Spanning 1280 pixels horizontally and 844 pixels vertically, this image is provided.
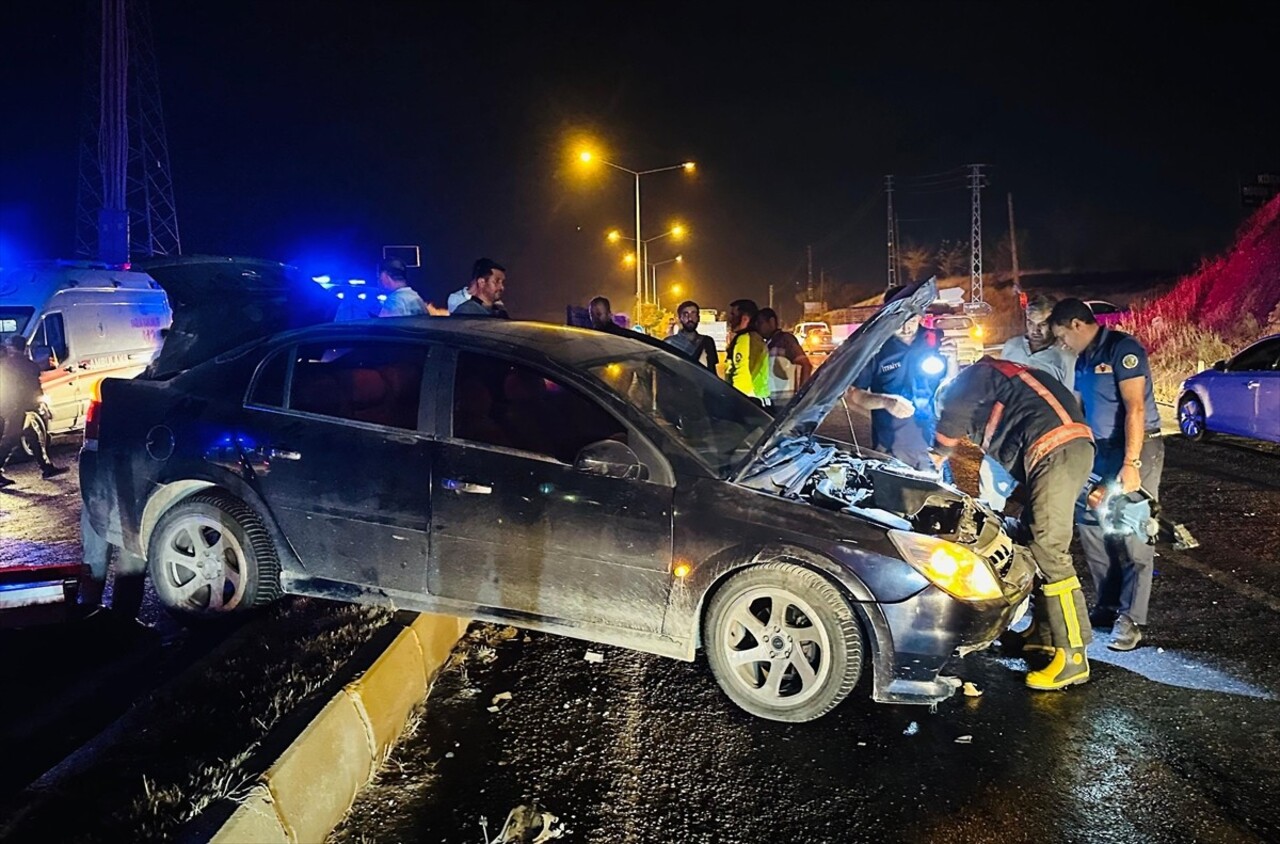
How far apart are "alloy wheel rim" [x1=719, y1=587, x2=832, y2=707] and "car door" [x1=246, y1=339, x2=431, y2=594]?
58.3 inches

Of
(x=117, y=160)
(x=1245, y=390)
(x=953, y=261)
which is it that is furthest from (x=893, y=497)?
(x=953, y=261)

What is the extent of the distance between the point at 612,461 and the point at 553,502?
354 mm

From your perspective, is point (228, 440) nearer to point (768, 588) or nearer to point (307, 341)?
point (307, 341)

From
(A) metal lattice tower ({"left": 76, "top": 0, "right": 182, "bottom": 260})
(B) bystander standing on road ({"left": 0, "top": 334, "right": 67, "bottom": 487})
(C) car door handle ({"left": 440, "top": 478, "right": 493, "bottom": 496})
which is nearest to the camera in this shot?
(C) car door handle ({"left": 440, "top": 478, "right": 493, "bottom": 496})

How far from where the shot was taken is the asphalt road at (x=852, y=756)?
3.03 m

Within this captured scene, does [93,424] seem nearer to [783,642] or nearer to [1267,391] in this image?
[783,642]

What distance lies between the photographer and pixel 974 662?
4441 millimetres

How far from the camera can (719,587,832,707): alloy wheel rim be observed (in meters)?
3.69

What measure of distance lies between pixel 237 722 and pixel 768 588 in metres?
2.15

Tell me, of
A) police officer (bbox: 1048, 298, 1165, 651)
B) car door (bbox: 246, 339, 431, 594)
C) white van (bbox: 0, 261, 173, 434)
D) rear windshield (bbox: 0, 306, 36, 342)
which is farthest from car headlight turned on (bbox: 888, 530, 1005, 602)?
rear windshield (bbox: 0, 306, 36, 342)

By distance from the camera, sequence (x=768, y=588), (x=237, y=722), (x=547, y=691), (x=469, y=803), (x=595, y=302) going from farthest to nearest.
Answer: (x=595, y=302) → (x=547, y=691) → (x=768, y=588) → (x=237, y=722) → (x=469, y=803)

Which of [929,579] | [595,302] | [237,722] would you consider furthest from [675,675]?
[595,302]

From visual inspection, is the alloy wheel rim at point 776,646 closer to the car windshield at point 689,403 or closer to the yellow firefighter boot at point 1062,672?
the car windshield at point 689,403

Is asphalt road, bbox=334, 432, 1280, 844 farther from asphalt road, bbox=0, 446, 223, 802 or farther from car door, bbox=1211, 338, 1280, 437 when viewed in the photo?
car door, bbox=1211, 338, 1280, 437
